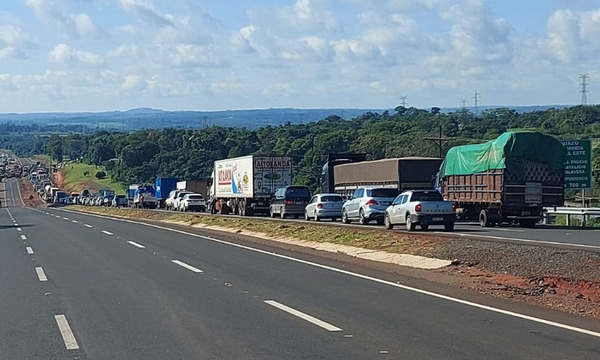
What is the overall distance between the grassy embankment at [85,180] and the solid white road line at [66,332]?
424 feet

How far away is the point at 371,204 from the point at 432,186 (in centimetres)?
789

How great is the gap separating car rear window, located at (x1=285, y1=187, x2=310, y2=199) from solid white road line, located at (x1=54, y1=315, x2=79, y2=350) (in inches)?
1470

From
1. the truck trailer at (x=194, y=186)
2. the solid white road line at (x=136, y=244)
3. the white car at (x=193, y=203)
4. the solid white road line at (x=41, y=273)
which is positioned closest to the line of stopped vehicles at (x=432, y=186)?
the solid white road line at (x=136, y=244)

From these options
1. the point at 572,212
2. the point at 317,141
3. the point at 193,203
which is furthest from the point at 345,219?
the point at 317,141

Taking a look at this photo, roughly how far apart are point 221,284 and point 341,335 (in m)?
6.69

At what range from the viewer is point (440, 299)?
15523 millimetres

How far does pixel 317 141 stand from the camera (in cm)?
10400

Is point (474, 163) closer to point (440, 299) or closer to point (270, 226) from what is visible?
point (270, 226)

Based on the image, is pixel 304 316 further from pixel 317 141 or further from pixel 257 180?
pixel 317 141

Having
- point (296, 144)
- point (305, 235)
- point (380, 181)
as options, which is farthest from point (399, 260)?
point (296, 144)

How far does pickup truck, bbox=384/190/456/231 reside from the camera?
32.3 metres

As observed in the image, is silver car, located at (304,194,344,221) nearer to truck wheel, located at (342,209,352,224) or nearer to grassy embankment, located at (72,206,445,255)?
truck wheel, located at (342,209,352,224)

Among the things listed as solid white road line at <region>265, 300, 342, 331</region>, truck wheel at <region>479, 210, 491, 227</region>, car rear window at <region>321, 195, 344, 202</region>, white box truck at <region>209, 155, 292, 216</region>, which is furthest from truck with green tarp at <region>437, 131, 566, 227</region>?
solid white road line at <region>265, 300, 342, 331</region>

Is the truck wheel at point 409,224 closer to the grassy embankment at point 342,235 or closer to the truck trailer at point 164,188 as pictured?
the grassy embankment at point 342,235
